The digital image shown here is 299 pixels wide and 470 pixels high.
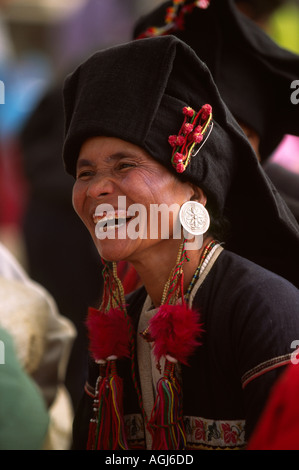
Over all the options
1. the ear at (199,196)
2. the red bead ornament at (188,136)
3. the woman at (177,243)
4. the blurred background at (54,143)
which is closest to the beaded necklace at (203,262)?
the woman at (177,243)

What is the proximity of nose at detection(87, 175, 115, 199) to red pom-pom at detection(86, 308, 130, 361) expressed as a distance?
28 centimetres

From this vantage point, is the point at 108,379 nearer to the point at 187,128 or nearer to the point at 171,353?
the point at 171,353

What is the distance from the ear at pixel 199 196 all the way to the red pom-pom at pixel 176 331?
0.23 m

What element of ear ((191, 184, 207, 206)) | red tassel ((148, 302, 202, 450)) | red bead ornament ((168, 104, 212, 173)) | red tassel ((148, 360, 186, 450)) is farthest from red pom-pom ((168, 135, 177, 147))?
red tassel ((148, 360, 186, 450))

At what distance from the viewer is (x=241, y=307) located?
4.42 feet

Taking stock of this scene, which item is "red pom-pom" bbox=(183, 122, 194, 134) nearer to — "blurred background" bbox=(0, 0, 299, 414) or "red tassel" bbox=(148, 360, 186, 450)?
"red tassel" bbox=(148, 360, 186, 450)

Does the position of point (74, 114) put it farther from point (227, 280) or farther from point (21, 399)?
point (21, 399)

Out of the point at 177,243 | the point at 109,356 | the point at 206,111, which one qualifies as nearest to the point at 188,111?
the point at 206,111

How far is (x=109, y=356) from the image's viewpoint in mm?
1469

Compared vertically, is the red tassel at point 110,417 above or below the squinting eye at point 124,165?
below

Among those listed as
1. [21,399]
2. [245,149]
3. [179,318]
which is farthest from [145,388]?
A: [245,149]

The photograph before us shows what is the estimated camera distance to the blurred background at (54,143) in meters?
2.90

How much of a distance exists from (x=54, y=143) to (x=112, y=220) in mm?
1950

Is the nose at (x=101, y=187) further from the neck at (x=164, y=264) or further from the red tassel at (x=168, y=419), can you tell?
the red tassel at (x=168, y=419)
